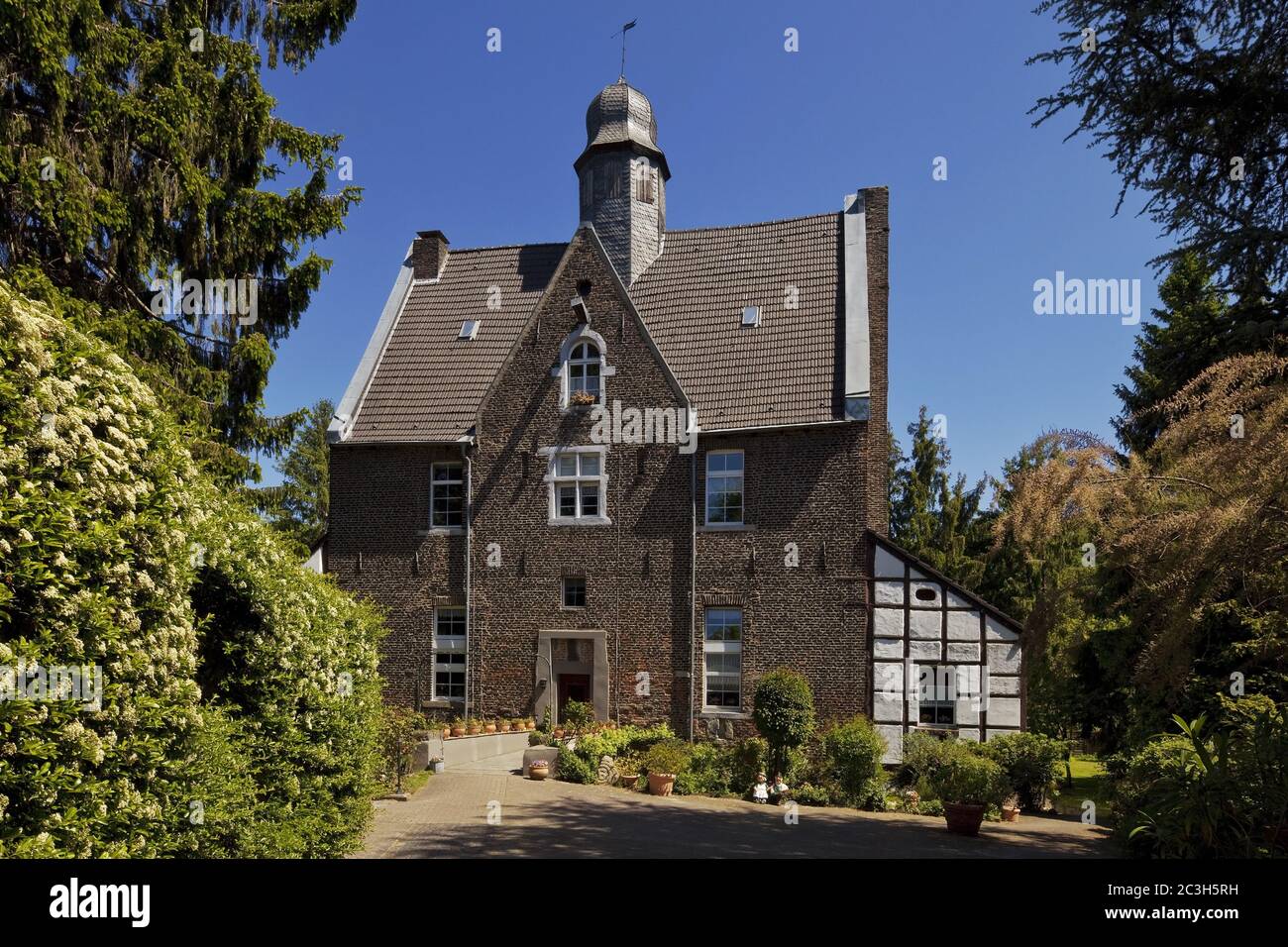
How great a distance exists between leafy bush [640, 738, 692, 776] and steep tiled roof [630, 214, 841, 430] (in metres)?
7.57

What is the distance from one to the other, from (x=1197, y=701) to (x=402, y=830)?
11.3 metres

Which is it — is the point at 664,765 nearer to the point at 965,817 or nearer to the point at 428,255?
the point at 965,817

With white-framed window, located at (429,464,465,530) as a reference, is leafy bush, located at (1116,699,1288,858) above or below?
below

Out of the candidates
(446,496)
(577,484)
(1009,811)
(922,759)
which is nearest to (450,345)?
(446,496)

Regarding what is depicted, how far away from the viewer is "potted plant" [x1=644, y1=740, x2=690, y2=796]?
57.7 ft

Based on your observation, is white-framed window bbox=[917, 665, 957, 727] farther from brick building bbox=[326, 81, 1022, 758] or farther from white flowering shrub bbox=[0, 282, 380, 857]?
white flowering shrub bbox=[0, 282, 380, 857]

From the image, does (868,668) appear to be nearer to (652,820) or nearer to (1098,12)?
(652,820)

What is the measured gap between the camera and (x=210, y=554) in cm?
680

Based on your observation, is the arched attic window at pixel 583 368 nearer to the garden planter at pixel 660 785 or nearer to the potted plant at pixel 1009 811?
the garden planter at pixel 660 785

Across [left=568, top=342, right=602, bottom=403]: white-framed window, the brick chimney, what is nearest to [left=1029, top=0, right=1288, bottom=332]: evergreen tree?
[left=568, top=342, right=602, bottom=403]: white-framed window

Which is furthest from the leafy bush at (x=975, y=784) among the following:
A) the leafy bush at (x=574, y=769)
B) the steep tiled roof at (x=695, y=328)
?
the steep tiled roof at (x=695, y=328)

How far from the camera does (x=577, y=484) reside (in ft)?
72.0

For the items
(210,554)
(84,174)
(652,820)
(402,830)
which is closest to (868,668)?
(652,820)

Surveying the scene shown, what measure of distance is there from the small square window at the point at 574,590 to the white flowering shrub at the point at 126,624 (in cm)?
1393
